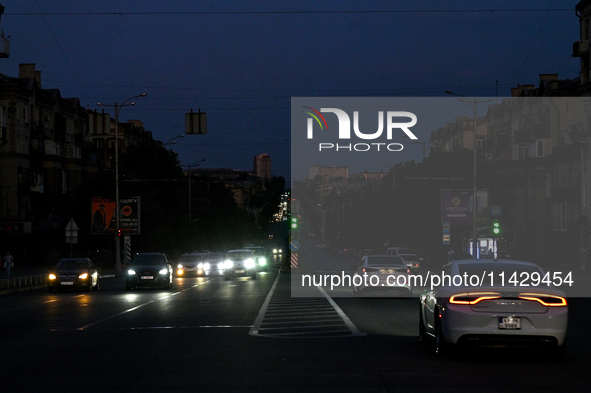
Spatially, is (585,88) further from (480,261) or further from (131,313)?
(480,261)

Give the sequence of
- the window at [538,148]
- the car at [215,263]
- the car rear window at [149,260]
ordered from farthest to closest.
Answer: the window at [538,148] → the car at [215,263] → the car rear window at [149,260]

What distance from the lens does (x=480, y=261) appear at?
12430 millimetres

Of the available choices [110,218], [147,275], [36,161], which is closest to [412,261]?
[147,275]

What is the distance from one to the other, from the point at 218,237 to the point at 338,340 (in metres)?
105

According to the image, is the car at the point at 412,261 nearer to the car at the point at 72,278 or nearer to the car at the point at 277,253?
the car at the point at 72,278

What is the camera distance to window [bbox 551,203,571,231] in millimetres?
68438

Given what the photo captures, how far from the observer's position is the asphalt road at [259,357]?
9.59 metres

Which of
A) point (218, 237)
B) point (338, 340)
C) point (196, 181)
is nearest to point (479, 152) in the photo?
point (218, 237)

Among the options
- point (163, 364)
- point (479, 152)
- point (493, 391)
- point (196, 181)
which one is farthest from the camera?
point (196, 181)

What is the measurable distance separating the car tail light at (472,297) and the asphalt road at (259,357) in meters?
0.86

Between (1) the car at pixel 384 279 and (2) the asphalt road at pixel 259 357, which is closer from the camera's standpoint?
(2) the asphalt road at pixel 259 357

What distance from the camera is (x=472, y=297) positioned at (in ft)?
36.9

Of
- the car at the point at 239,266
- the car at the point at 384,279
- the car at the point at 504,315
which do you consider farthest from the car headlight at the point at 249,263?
the car at the point at 504,315

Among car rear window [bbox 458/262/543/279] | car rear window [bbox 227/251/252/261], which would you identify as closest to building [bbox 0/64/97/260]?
car rear window [bbox 227/251/252/261]
